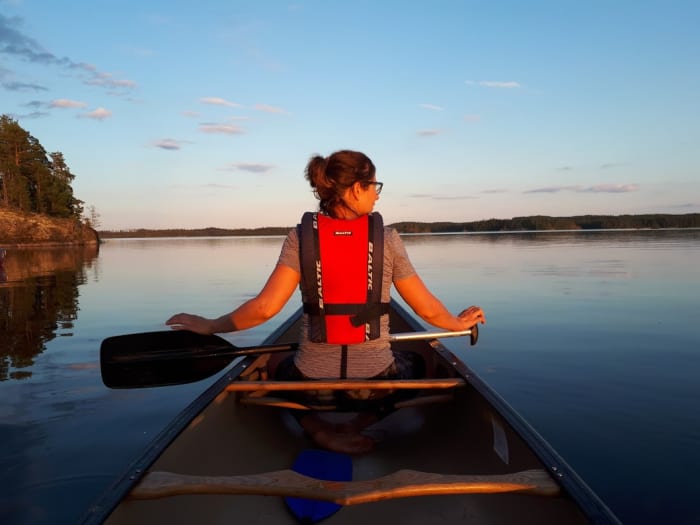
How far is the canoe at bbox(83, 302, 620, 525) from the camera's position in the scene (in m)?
1.81

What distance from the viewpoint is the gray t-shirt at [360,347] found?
113 inches

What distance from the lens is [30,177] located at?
181ft

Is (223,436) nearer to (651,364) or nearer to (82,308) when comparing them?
(651,364)

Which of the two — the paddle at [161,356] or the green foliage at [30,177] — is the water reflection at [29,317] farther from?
the green foliage at [30,177]

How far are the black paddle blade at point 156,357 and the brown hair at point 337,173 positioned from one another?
1451mm

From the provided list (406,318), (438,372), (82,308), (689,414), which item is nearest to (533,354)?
(406,318)

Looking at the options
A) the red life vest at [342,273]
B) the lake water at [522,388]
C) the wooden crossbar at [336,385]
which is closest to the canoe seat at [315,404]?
the wooden crossbar at [336,385]

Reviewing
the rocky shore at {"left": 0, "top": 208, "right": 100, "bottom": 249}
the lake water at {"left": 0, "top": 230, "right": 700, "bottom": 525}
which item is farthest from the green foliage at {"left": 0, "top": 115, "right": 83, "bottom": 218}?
the lake water at {"left": 0, "top": 230, "right": 700, "bottom": 525}

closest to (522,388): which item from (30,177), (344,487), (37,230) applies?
(344,487)

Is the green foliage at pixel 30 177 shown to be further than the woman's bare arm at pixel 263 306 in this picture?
Yes

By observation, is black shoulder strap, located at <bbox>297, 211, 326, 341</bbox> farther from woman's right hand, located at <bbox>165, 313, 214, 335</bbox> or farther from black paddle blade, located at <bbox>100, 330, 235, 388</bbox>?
black paddle blade, located at <bbox>100, 330, 235, 388</bbox>

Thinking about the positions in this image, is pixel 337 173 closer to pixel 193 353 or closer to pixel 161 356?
pixel 193 353

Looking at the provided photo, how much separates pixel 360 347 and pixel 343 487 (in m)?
1.17

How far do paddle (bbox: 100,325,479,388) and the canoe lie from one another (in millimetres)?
239
